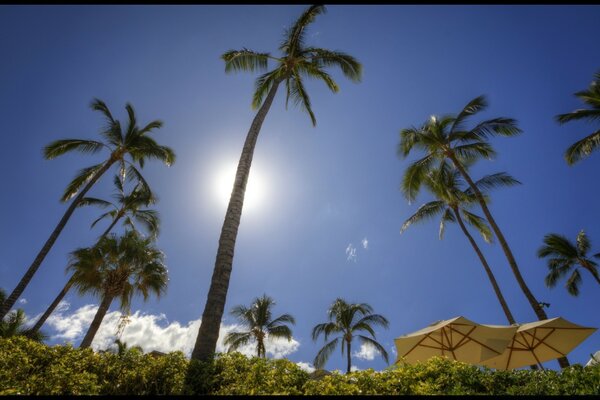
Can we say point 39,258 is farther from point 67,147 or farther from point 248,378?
point 248,378

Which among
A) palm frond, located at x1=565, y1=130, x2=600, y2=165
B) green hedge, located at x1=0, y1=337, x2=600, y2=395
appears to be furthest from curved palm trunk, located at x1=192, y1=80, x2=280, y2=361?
palm frond, located at x1=565, y1=130, x2=600, y2=165

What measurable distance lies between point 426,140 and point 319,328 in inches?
743

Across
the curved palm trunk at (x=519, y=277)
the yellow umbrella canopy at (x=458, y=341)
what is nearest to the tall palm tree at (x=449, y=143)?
the curved palm trunk at (x=519, y=277)

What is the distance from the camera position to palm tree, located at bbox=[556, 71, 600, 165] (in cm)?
1639

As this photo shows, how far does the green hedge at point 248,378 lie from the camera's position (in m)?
4.09

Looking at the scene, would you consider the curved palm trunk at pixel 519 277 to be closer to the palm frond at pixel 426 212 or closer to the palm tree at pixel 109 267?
the palm frond at pixel 426 212

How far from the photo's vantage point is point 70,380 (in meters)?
4.45

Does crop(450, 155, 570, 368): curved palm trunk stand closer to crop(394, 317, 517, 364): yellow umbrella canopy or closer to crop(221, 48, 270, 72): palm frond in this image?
crop(394, 317, 517, 364): yellow umbrella canopy

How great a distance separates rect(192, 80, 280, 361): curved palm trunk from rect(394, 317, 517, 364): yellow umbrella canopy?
6820 mm

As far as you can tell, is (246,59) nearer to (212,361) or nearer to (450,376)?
(212,361)

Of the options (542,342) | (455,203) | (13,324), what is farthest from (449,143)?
(13,324)

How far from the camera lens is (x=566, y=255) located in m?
25.0

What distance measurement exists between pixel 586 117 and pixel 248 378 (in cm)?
2167

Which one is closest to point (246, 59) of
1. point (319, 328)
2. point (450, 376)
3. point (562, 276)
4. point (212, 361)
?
point (212, 361)
